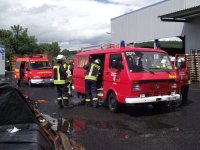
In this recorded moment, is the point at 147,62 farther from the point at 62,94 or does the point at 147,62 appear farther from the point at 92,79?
the point at 62,94

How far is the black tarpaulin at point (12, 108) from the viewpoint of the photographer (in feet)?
17.8

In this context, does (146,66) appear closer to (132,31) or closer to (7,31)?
(132,31)

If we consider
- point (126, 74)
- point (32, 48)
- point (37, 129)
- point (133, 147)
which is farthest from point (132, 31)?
point (32, 48)

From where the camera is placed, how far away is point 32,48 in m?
78.9

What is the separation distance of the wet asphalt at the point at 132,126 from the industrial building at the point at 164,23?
651 inches

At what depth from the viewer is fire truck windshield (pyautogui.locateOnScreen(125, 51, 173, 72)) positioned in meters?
11.5

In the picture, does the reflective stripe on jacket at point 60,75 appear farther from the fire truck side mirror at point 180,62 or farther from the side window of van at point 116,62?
the fire truck side mirror at point 180,62

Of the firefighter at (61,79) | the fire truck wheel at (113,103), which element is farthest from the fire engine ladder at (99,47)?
the fire truck wheel at (113,103)

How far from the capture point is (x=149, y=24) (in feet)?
123

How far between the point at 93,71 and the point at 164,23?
23.2 metres

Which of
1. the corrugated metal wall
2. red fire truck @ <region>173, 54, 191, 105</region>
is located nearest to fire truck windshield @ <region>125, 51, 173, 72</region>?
red fire truck @ <region>173, 54, 191, 105</region>

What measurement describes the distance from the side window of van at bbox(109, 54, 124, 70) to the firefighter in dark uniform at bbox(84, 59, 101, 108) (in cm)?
97

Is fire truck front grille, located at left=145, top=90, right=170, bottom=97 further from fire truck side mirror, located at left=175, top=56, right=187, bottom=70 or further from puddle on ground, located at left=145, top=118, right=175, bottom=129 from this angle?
fire truck side mirror, located at left=175, top=56, right=187, bottom=70

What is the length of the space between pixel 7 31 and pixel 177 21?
50.7 meters
